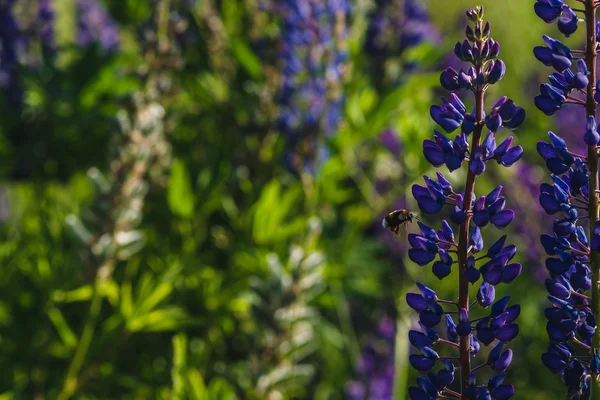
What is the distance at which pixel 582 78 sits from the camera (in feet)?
3.11

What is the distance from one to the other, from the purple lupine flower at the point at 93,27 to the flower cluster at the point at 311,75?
42.5 inches

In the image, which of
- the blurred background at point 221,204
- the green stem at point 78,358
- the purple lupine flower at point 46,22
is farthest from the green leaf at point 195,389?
the purple lupine flower at point 46,22

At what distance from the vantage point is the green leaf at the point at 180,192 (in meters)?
2.15

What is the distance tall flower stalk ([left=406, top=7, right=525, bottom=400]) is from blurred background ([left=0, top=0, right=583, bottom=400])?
2.74ft

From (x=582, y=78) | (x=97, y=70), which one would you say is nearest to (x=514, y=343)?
(x=97, y=70)

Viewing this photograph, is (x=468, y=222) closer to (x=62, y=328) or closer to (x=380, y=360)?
(x=62, y=328)

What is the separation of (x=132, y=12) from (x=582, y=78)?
183cm

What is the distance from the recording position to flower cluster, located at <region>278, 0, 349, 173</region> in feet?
7.43

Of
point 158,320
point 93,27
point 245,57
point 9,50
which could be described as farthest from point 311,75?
point 93,27

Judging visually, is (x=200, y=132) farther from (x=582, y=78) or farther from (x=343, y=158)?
(x=582, y=78)

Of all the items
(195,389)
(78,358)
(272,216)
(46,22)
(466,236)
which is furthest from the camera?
(46,22)

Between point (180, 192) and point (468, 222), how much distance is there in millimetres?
1326

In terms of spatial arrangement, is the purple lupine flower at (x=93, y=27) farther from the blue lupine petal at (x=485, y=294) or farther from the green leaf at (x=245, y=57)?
the blue lupine petal at (x=485, y=294)

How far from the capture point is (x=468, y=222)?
37.2 inches
